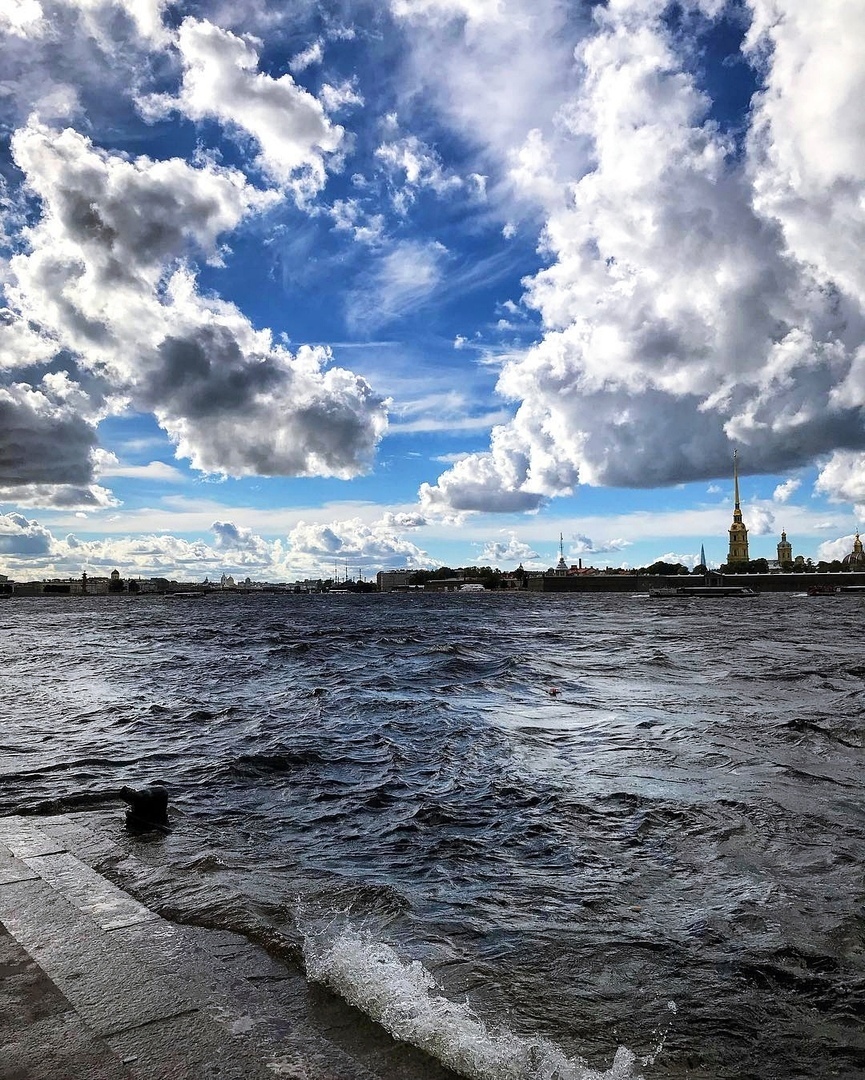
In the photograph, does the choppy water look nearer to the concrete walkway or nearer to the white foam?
the white foam

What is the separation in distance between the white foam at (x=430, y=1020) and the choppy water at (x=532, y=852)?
0.06 ft

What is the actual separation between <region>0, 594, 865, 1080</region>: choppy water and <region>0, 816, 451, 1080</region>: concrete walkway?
55 centimetres

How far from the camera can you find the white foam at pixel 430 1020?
416 cm

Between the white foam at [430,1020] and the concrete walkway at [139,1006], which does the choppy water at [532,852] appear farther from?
the concrete walkway at [139,1006]

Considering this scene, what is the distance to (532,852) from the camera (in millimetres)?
8320

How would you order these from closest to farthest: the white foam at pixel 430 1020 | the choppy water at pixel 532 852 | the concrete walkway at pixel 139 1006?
the concrete walkway at pixel 139 1006 < the white foam at pixel 430 1020 < the choppy water at pixel 532 852

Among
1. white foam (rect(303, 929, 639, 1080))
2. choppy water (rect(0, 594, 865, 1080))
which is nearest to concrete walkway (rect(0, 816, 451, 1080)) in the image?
white foam (rect(303, 929, 639, 1080))

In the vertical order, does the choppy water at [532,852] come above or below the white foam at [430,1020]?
below

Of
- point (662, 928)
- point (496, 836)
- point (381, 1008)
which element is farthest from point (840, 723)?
point (381, 1008)

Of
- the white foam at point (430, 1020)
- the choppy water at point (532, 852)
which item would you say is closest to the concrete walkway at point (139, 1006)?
the white foam at point (430, 1020)

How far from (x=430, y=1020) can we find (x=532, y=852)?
12.9ft

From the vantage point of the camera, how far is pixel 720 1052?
4.50m

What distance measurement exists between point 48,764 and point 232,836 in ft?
17.6

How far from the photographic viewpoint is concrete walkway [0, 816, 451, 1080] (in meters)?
A: 3.62
